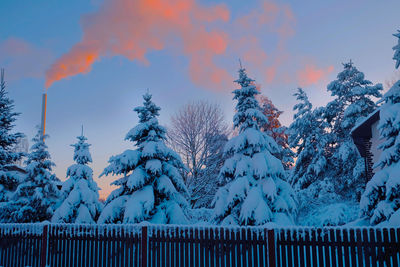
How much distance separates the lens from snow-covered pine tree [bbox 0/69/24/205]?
20.9 metres

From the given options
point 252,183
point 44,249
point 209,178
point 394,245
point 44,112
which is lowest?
point 44,249

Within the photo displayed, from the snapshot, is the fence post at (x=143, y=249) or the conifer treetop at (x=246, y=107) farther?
the conifer treetop at (x=246, y=107)

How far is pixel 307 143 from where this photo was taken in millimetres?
28531

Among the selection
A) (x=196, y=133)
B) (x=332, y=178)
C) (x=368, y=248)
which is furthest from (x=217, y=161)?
(x=368, y=248)

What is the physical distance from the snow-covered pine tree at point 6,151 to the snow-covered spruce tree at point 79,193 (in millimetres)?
3468

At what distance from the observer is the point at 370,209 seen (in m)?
11.0

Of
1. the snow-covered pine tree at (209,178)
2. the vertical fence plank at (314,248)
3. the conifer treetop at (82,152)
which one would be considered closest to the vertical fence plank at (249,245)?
the vertical fence plank at (314,248)

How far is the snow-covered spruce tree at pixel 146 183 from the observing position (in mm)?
14445

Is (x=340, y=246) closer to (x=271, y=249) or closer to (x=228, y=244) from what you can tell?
(x=271, y=249)

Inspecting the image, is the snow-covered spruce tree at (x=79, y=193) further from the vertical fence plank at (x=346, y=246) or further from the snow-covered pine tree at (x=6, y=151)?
the vertical fence plank at (x=346, y=246)

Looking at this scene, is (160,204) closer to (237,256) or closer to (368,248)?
(237,256)

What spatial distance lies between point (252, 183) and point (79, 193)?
39.5 feet

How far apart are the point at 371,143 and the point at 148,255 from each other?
16445mm

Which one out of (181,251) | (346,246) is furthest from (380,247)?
(181,251)
